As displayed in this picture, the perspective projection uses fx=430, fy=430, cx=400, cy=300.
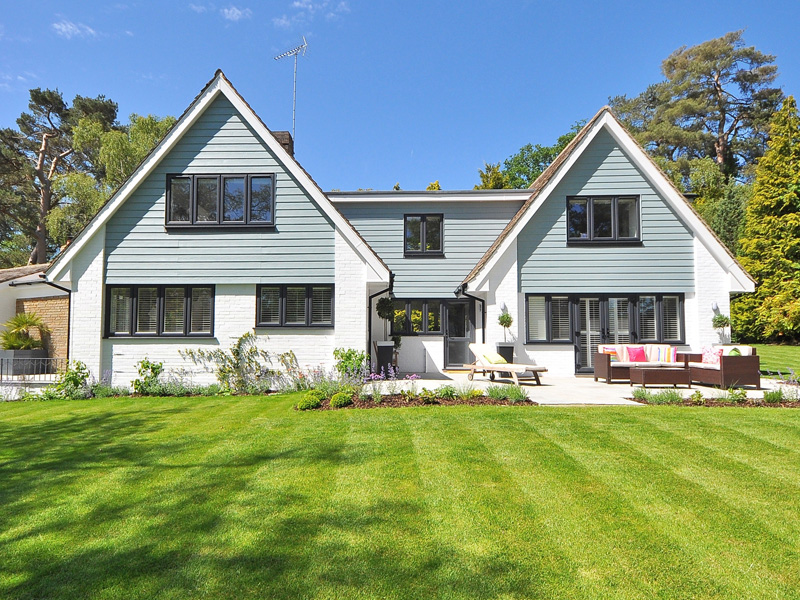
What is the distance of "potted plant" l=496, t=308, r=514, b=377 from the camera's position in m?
13.3

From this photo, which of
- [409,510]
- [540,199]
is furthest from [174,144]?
[409,510]

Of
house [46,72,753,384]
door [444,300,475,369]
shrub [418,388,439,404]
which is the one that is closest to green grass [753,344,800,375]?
house [46,72,753,384]

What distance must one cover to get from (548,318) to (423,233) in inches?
213

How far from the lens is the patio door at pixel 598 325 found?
13914 millimetres

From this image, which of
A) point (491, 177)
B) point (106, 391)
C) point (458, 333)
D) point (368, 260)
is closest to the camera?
point (106, 391)

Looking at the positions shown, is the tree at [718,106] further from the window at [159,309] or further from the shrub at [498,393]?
the window at [159,309]

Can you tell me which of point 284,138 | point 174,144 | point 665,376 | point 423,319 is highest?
point 284,138

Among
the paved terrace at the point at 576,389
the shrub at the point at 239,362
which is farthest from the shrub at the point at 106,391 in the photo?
the paved terrace at the point at 576,389

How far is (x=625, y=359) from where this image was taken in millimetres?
12836

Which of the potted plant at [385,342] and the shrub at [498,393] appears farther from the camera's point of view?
the potted plant at [385,342]

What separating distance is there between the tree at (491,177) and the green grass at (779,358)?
16.0m

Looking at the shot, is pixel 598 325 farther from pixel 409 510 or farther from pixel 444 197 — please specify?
pixel 409 510

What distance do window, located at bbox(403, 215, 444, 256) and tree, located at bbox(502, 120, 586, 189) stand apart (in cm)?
2246

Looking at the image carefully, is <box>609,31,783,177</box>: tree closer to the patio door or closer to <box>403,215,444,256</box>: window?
the patio door
